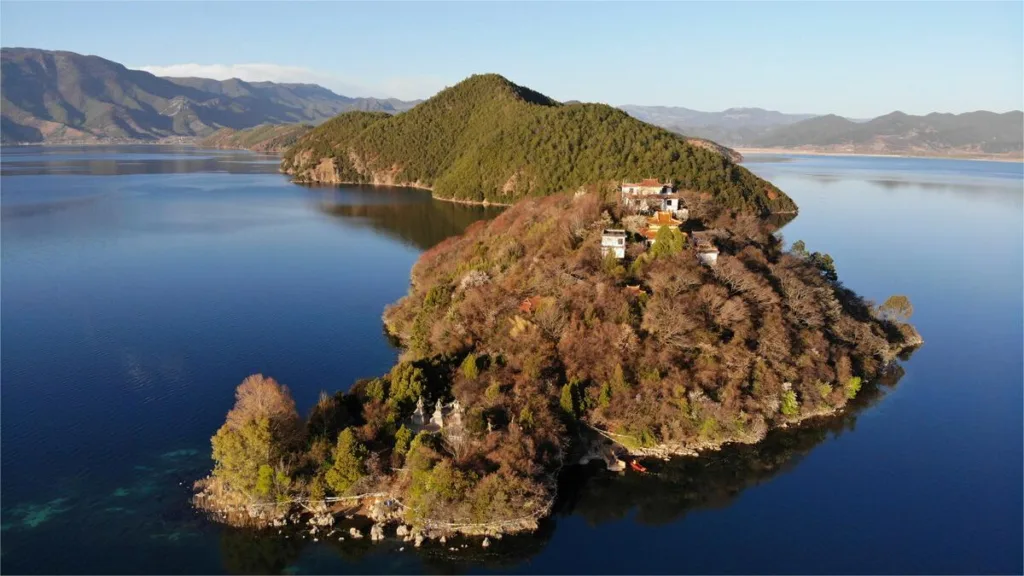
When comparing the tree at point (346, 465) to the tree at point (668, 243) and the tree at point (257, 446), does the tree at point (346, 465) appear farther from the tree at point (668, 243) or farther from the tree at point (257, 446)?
the tree at point (668, 243)

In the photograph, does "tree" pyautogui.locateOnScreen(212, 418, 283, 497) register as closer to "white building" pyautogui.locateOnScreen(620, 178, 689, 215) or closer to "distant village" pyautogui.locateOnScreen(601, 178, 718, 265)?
"distant village" pyautogui.locateOnScreen(601, 178, 718, 265)

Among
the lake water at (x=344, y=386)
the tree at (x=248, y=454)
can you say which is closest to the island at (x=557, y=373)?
the tree at (x=248, y=454)

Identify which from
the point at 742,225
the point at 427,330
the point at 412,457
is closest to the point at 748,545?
the point at 412,457

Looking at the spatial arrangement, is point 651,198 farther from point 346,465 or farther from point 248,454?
point 248,454

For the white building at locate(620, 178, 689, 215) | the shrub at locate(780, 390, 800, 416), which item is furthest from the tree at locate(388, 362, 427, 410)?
the white building at locate(620, 178, 689, 215)

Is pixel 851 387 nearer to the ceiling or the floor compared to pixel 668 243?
nearer to the floor

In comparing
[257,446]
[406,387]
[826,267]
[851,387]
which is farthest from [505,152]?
[257,446]

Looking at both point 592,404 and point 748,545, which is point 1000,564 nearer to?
point 748,545
